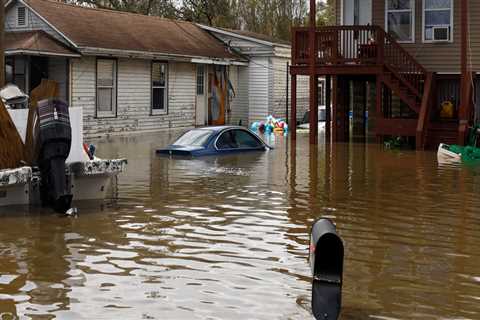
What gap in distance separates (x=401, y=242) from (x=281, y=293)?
308 centimetres

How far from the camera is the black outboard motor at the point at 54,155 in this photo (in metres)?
12.4

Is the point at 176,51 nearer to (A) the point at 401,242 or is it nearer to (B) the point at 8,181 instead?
(B) the point at 8,181

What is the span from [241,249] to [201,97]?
92.6 feet

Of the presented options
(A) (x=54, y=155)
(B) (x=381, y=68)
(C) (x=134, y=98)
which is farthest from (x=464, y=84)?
(A) (x=54, y=155)

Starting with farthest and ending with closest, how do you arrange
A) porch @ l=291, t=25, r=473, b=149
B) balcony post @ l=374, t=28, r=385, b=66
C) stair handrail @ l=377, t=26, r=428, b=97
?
stair handrail @ l=377, t=26, r=428, b=97 < balcony post @ l=374, t=28, r=385, b=66 < porch @ l=291, t=25, r=473, b=149

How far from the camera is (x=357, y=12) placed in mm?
28938

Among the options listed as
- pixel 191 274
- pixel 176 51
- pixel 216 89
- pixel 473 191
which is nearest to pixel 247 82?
pixel 216 89

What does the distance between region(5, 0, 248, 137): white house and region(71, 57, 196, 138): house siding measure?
0.12 feet

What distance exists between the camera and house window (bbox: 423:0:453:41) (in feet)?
89.0

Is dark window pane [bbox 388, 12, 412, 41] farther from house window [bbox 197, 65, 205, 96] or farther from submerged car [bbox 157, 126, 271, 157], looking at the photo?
house window [bbox 197, 65, 205, 96]

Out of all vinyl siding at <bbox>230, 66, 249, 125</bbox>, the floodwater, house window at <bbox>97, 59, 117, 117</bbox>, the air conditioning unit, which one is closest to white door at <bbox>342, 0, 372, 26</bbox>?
the air conditioning unit

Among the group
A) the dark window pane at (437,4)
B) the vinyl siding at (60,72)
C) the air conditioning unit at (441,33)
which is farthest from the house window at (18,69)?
the air conditioning unit at (441,33)

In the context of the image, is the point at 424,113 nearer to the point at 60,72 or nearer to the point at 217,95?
the point at 60,72

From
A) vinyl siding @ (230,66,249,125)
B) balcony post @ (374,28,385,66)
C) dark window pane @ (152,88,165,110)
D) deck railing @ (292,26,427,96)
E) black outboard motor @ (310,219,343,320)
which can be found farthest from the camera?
vinyl siding @ (230,66,249,125)
